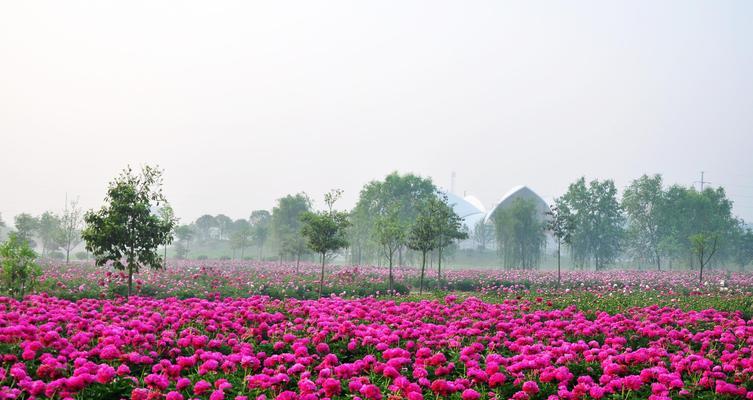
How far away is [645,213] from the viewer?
6506cm

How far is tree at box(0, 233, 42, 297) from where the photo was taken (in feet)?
53.4

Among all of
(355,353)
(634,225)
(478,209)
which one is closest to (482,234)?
(478,209)

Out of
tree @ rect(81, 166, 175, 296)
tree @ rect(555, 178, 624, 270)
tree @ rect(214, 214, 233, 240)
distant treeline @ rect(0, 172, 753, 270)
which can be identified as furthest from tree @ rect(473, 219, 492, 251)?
tree @ rect(81, 166, 175, 296)

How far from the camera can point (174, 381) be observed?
709 centimetres

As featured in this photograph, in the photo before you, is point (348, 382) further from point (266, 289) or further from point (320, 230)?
point (320, 230)

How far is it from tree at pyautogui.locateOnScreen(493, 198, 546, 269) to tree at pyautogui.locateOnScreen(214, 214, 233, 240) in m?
73.1

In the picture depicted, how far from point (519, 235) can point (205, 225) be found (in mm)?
82972

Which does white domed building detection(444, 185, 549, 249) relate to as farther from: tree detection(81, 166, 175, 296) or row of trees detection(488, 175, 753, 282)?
tree detection(81, 166, 175, 296)

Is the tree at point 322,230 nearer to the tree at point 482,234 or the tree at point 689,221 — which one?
the tree at point 689,221

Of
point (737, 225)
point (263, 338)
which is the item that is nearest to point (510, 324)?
point (263, 338)

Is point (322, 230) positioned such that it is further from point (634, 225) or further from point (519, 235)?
point (634, 225)

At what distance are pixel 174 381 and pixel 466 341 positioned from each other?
16.8 ft

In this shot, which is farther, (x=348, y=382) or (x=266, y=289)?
(x=266, y=289)

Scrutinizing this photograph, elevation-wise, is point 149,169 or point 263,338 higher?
point 149,169
